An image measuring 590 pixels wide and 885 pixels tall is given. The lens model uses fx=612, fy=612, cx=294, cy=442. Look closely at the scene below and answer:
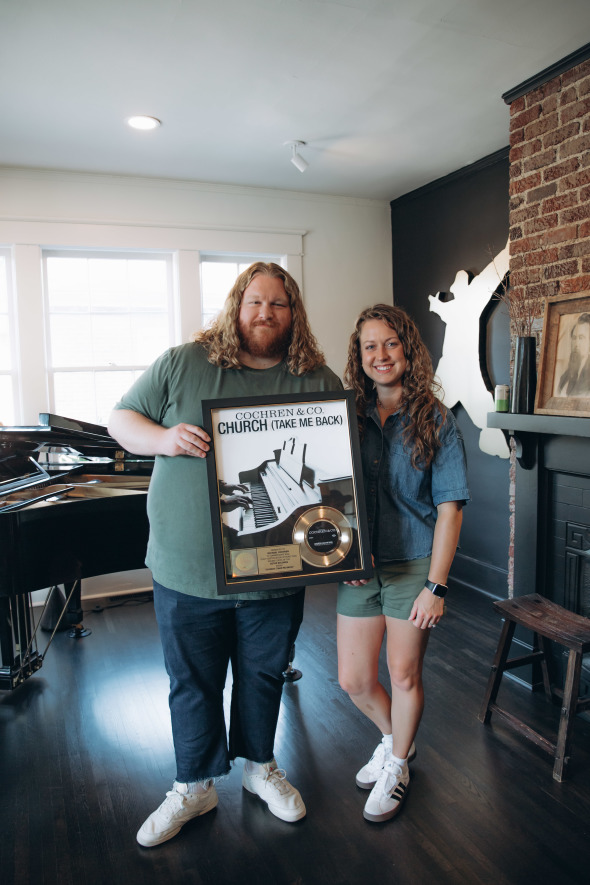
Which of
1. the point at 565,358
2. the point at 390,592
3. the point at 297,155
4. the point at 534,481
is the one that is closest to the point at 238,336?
the point at 390,592

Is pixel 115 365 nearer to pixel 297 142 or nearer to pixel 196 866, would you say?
pixel 297 142

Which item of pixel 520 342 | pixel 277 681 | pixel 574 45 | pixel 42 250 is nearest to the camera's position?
pixel 277 681

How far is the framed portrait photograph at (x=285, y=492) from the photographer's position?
1620 millimetres

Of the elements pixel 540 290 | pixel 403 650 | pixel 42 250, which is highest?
pixel 42 250

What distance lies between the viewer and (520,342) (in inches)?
107

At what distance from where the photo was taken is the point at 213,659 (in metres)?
1.84

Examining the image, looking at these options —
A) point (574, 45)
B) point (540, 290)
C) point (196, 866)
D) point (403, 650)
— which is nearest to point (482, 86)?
point (574, 45)

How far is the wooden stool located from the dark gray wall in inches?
52.3

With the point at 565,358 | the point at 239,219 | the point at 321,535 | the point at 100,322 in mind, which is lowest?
the point at 321,535

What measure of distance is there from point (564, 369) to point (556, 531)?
0.73m

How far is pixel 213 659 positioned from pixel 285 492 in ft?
1.94

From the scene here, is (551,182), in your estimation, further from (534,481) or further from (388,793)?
(388,793)

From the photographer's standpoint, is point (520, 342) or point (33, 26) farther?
point (520, 342)

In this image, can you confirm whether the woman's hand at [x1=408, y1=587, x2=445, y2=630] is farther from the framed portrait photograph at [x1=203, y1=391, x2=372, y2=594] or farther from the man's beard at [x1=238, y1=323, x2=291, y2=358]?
the man's beard at [x1=238, y1=323, x2=291, y2=358]
